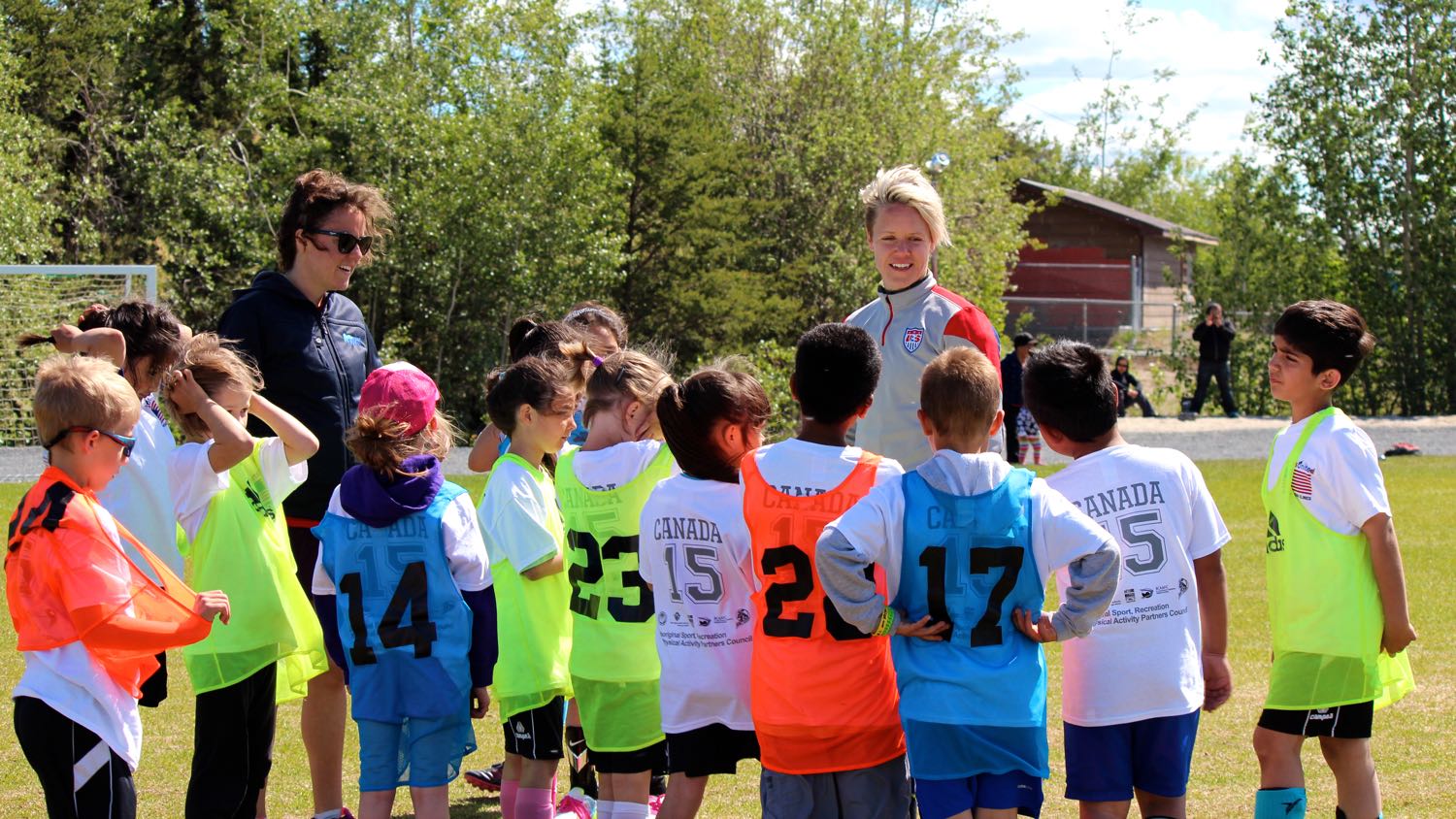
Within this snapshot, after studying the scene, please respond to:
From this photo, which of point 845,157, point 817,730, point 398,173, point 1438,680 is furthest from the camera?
point 845,157

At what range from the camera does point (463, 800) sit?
5.35 metres

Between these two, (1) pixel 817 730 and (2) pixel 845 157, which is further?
(2) pixel 845 157

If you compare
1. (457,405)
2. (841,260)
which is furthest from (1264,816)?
(841,260)

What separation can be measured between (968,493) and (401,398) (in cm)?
173

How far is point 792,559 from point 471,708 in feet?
3.85

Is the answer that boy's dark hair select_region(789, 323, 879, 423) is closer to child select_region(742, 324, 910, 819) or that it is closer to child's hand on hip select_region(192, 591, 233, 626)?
child select_region(742, 324, 910, 819)

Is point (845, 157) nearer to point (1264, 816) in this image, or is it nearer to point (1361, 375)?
point (1361, 375)

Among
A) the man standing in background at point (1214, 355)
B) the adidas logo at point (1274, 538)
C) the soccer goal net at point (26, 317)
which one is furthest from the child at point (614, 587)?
the man standing in background at point (1214, 355)

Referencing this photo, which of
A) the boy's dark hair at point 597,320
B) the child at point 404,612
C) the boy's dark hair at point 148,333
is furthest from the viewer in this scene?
the boy's dark hair at point 597,320

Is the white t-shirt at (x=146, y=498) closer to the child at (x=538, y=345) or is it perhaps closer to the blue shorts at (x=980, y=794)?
the child at (x=538, y=345)

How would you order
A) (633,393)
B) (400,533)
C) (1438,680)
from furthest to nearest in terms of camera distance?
(1438,680), (633,393), (400,533)

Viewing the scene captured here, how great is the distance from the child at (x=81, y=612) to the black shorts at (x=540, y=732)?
3.58 feet

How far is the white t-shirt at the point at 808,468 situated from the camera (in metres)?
3.53

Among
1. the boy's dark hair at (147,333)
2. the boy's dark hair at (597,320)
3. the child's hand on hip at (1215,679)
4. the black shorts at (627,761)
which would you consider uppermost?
the boy's dark hair at (597,320)
